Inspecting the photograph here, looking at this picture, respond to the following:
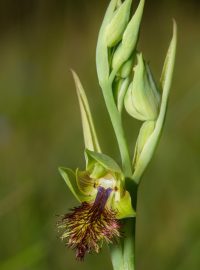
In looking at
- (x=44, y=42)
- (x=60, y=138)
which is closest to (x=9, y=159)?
(x=60, y=138)

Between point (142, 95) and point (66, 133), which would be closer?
point (142, 95)

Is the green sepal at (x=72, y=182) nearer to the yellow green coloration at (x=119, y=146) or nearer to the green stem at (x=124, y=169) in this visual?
the yellow green coloration at (x=119, y=146)

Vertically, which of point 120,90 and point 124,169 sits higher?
point 120,90

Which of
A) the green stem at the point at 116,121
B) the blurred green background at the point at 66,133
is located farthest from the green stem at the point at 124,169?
the blurred green background at the point at 66,133

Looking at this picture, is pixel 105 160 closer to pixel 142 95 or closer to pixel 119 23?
pixel 142 95

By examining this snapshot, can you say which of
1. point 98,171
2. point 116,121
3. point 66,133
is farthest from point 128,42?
point 66,133

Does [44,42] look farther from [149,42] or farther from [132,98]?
[132,98]

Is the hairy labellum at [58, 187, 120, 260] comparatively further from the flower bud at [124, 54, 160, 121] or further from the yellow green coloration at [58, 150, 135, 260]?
the flower bud at [124, 54, 160, 121]
